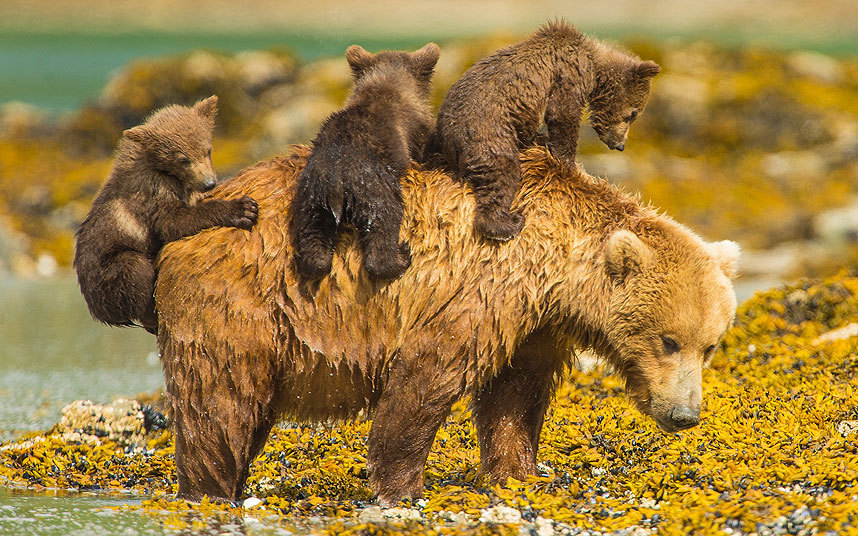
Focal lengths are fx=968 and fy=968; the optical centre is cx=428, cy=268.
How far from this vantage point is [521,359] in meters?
6.73

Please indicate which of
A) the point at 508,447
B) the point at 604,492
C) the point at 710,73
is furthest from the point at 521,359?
the point at 710,73

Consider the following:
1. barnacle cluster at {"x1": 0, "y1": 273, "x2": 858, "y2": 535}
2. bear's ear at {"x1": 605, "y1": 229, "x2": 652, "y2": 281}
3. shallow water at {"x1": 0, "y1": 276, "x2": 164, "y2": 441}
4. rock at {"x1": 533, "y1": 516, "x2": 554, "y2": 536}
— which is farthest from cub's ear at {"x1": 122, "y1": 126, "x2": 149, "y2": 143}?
shallow water at {"x1": 0, "y1": 276, "x2": 164, "y2": 441}

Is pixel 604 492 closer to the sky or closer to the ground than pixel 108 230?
closer to the ground

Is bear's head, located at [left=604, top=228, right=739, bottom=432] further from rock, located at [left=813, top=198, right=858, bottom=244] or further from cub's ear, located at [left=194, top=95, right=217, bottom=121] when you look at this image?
rock, located at [left=813, top=198, right=858, bottom=244]

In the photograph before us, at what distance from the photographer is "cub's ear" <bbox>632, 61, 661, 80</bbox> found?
701 centimetres

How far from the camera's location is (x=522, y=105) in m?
6.38

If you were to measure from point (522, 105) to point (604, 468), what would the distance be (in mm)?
2883

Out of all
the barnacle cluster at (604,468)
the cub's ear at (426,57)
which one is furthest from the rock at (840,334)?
the cub's ear at (426,57)

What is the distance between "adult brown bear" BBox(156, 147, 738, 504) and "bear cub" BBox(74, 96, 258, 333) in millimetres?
123

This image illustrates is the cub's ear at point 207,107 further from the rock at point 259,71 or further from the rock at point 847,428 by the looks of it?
the rock at point 259,71

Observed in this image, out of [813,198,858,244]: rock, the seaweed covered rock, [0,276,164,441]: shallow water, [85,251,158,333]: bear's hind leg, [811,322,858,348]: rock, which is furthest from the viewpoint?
the seaweed covered rock

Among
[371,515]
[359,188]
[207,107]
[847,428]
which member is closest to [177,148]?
[207,107]

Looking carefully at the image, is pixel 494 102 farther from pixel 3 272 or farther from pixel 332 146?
pixel 3 272

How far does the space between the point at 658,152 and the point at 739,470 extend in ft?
95.3
